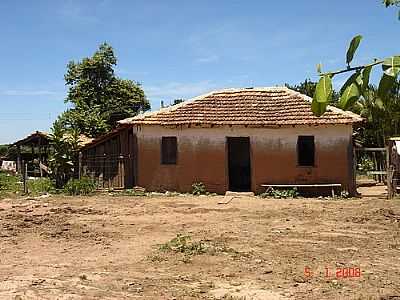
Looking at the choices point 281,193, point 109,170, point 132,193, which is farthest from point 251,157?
point 109,170

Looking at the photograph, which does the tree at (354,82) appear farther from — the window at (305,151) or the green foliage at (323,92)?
the window at (305,151)

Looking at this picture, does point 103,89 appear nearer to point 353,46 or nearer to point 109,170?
point 109,170

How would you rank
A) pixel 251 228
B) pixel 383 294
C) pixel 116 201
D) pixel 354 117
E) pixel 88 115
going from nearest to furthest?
pixel 383 294
pixel 251 228
pixel 116 201
pixel 354 117
pixel 88 115

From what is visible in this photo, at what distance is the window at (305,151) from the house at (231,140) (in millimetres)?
40

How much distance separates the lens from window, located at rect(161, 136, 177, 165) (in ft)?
66.9

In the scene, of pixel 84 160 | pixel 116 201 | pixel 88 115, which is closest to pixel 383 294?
pixel 116 201

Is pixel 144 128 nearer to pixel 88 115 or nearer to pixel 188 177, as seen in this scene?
pixel 188 177

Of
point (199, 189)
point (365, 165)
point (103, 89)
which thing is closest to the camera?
point (199, 189)

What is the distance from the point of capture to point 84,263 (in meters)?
8.08

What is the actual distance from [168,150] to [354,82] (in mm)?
19410

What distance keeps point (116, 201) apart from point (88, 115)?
642 inches
